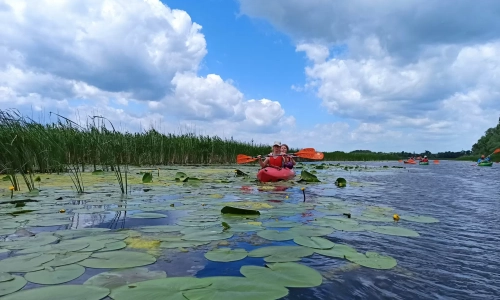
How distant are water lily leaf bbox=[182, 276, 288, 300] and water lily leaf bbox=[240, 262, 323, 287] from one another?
0.07 metres

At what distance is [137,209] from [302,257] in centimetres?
239

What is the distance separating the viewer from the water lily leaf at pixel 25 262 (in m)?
1.82

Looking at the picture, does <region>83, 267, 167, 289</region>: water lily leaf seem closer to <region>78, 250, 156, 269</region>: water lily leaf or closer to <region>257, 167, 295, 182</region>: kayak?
<region>78, 250, 156, 269</region>: water lily leaf

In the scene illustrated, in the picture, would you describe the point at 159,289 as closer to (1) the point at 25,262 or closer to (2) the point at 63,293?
(2) the point at 63,293

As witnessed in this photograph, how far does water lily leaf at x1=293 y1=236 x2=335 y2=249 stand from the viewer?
236 cm

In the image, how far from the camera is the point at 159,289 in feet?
4.93

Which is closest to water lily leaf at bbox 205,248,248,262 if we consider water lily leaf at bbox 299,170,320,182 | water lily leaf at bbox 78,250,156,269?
water lily leaf at bbox 78,250,156,269

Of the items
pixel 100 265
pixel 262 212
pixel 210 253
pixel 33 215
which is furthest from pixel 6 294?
pixel 262 212

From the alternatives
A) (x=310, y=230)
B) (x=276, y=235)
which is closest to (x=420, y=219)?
(x=310, y=230)

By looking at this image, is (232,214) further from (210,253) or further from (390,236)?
(390,236)

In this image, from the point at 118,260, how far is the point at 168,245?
449 millimetres

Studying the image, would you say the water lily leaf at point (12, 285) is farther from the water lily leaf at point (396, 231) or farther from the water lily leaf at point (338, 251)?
the water lily leaf at point (396, 231)

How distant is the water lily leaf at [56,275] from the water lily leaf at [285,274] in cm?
89

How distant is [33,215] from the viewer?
11.0 feet
